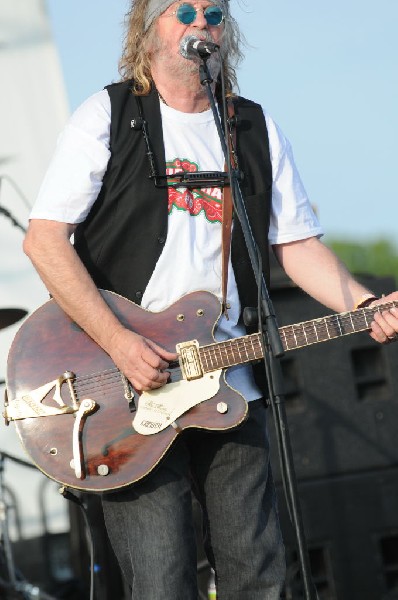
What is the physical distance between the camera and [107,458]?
2.94m

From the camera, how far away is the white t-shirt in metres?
3.05

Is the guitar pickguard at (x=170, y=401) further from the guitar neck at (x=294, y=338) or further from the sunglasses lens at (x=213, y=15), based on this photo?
the sunglasses lens at (x=213, y=15)

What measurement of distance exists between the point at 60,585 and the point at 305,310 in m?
2.10

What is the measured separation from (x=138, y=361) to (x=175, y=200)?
545mm

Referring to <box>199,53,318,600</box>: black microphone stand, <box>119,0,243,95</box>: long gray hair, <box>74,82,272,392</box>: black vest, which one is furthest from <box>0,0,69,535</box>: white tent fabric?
<box>199,53,318,600</box>: black microphone stand

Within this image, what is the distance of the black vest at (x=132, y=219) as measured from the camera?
10.1 ft

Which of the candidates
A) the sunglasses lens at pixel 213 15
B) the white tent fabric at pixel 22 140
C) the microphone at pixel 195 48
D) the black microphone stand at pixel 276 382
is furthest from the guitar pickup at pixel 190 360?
the white tent fabric at pixel 22 140

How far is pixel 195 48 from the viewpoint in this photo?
295 centimetres

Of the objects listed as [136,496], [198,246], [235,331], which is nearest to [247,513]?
[136,496]

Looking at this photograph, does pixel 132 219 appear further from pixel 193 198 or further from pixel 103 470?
pixel 103 470

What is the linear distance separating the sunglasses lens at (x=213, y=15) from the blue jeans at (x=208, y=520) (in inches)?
47.3

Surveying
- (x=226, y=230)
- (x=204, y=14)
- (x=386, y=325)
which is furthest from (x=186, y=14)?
(x=386, y=325)

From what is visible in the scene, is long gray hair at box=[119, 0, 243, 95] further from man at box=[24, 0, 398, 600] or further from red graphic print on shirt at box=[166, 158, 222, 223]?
red graphic print on shirt at box=[166, 158, 222, 223]

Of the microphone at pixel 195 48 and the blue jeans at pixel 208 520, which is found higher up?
the microphone at pixel 195 48
